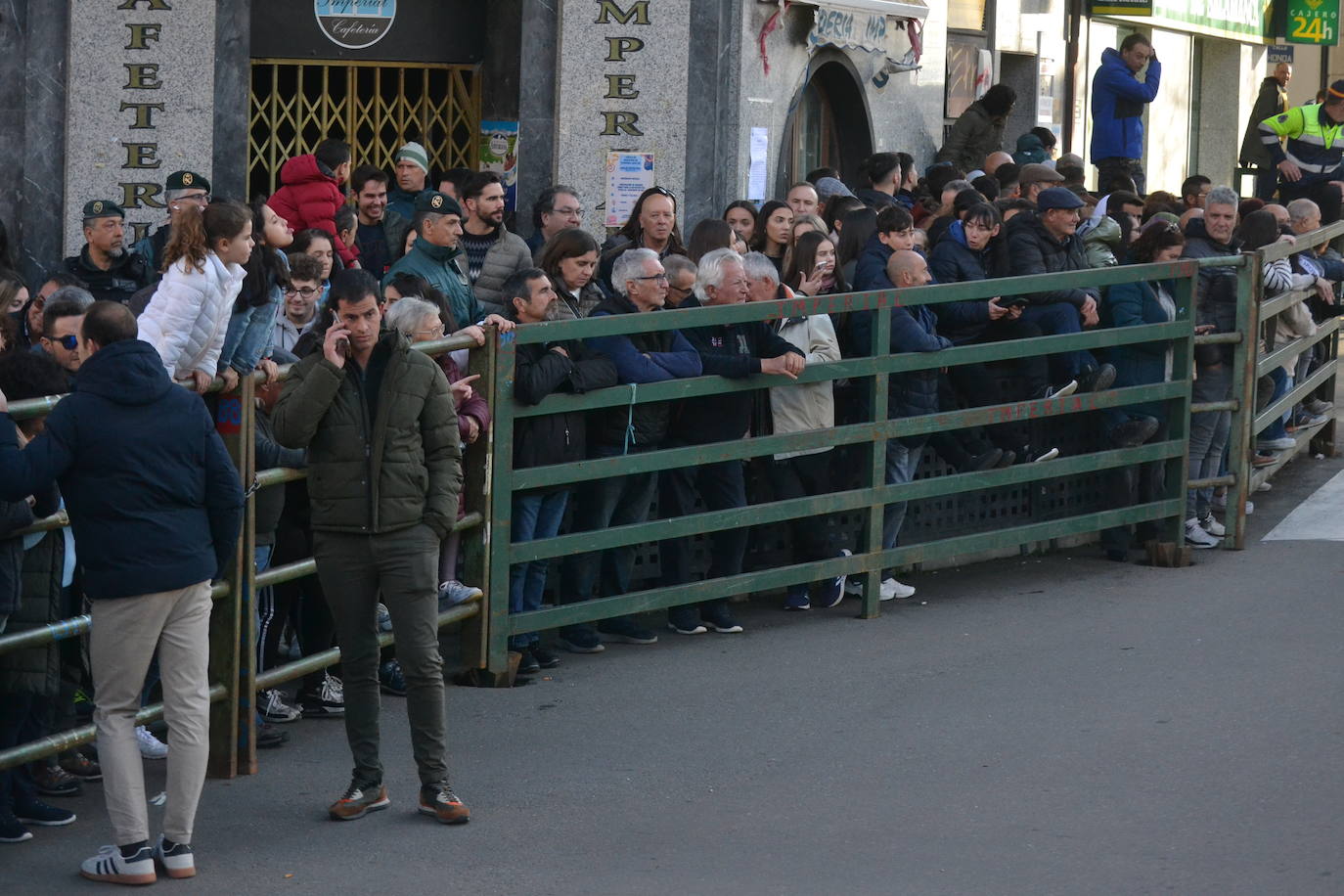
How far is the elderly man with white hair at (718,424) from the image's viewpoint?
8.95 metres

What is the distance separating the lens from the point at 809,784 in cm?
693

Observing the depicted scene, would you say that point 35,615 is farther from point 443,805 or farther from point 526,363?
point 526,363

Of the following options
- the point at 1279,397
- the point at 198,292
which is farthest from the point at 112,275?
the point at 1279,397

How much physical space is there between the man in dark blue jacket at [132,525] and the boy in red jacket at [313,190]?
5249 mm

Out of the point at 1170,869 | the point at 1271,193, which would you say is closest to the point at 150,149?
the point at 1170,869

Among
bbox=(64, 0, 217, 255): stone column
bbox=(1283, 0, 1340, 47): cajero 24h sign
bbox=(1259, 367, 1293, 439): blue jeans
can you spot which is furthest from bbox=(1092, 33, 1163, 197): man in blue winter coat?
bbox=(1283, 0, 1340, 47): cajero 24h sign

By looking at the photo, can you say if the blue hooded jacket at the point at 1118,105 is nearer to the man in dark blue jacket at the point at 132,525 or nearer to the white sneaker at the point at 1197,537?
the white sneaker at the point at 1197,537

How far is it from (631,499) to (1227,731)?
269 centimetres

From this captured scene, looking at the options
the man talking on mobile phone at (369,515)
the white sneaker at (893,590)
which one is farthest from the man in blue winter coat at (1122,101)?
the man talking on mobile phone at (369,515)

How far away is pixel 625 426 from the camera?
868cm

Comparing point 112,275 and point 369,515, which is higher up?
point 112,275

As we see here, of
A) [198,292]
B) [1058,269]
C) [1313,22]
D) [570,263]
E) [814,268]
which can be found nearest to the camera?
[198,292]

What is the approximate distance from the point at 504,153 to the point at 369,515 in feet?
25.0

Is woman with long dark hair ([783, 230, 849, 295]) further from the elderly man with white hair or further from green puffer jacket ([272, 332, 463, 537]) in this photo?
green puffer jacket ([272, 332, 463, 537])
